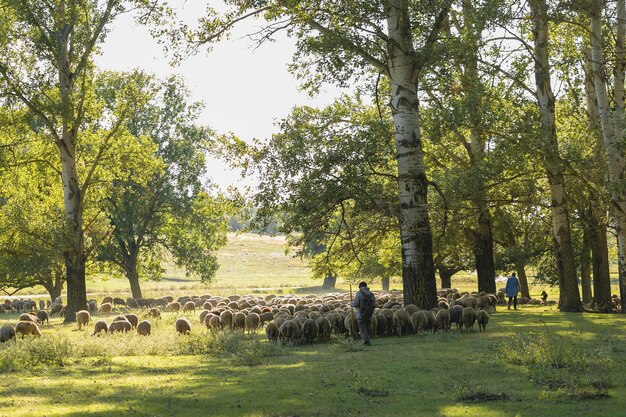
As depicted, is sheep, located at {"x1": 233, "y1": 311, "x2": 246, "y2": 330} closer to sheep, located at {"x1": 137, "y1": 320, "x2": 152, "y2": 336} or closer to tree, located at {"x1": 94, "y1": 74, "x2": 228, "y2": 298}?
sheep, located at {"x1": 137, "y1": 320, "x2": 152, "y2": 336}

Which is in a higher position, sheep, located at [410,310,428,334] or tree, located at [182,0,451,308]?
tree, located at [182,0,451,308]

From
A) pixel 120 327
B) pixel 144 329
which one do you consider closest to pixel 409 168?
pixel 144 329

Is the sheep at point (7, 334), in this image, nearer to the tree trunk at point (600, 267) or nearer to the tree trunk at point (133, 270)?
the tree trunk at point (600, 267)

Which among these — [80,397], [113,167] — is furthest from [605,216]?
[80,397]

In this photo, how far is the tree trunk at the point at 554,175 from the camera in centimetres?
2594

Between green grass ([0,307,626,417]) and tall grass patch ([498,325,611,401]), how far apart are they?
3 cm

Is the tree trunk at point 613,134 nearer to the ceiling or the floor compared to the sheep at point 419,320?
nearer to the ceiling

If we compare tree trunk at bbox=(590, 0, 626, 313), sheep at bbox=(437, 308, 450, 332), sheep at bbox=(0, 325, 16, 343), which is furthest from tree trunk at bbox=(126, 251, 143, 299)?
sheep at bbox=(437, 308, 450, 332)

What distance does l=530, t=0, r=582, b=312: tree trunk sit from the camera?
25938mm

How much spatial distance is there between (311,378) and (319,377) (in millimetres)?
169

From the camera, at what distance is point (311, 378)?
43.3 feet

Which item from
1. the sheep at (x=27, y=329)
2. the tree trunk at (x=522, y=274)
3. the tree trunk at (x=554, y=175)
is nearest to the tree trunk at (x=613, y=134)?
the tree trunk at (x=554, y=175)

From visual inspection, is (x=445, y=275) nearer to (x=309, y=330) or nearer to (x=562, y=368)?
(x=309, y=330)

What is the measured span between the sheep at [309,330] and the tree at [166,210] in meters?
33.1
